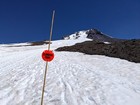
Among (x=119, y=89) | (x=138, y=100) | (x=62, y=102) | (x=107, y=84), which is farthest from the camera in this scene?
(x=107, y=84)

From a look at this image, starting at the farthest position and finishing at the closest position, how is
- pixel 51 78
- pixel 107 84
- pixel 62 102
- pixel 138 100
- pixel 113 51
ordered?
pixel 113 51 < pixel 51 78 < pixel 107 84 < pixel 138 100 < pixel 62 102

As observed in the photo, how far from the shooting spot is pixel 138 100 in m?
6.95

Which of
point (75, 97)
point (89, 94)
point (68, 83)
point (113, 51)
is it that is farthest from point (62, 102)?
point (113, 51)

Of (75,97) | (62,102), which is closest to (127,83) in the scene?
(75,97)

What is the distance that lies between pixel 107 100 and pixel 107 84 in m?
2.18

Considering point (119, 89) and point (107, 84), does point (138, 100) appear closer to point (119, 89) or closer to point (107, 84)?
point (119, 89)

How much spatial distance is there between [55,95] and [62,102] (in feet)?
2.46

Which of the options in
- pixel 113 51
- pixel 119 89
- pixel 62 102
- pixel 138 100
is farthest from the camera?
pixel 113 51

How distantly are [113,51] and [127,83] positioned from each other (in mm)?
15121

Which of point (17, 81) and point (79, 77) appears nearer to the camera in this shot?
point (17, 81)

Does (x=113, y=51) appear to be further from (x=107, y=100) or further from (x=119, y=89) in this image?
(x=107, y=100)

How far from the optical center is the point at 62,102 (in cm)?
646

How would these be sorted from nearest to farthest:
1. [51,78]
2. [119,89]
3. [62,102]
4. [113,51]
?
[62,102] < [119,89] < [51,78] < [113,51]

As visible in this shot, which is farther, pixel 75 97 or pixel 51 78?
pixel 51 78
